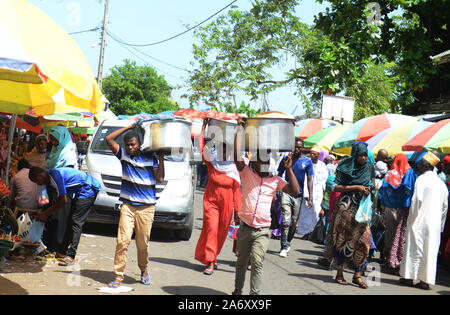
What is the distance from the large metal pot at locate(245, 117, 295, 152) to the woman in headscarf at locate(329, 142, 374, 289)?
238cm

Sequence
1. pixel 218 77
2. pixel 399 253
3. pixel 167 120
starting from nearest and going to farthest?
pixel 167 120 < pixel 399 253 < pixel 218 77

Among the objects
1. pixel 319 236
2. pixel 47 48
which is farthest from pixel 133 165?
pixel 319 236

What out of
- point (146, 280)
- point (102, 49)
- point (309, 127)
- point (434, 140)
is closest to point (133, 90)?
point (102, 49)

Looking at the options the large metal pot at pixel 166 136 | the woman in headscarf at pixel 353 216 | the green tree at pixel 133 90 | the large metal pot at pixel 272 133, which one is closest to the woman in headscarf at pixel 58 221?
the large metal pot at pixel 166 136

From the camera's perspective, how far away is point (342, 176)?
24.2 feet

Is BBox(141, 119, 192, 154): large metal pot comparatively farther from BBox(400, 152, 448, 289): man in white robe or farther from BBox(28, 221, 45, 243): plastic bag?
BBox(400, 152, 448, 289): man in white robe

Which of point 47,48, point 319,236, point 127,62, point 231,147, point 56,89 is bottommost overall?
point 319,236

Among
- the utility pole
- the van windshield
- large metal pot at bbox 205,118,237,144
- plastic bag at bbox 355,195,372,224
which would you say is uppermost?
the utility pole

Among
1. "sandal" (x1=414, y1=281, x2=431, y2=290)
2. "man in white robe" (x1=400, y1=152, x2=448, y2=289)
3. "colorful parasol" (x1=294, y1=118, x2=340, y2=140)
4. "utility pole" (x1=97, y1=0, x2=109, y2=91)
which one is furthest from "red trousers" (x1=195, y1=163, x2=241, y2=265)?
"utility pole" (x1=97, y1=0, x2=109, y2=91)

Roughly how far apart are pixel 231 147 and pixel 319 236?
554 cm

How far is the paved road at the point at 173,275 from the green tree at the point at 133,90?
50371mm

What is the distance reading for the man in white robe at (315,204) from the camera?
10195 millimetres

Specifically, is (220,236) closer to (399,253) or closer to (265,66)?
(399,253)

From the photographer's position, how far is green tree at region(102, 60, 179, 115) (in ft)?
193
